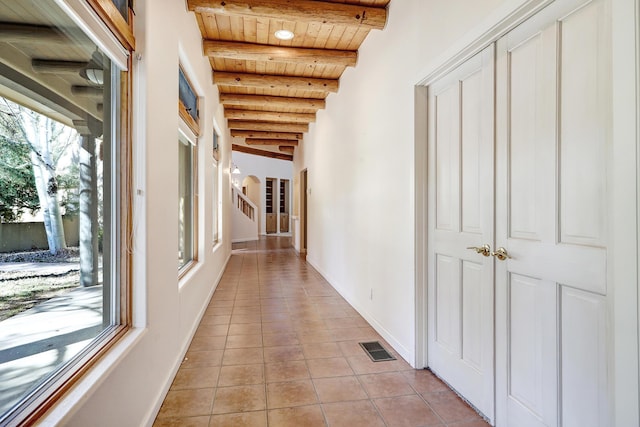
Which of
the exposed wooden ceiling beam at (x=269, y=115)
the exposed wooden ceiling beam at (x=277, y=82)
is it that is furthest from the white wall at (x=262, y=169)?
the exposed wooden ceiling beam at (x=277, y=82)

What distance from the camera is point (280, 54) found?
12.8ft

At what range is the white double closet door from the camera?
51.4 inches

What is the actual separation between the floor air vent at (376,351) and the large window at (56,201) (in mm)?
1881

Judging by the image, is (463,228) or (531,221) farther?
(463,228)

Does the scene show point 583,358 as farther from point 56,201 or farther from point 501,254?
point 56,201

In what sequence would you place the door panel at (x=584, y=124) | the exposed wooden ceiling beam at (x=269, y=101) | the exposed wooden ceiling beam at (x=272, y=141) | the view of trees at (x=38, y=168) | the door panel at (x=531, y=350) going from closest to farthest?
the view of trees at (x=38, y=168)
the door panel at (x=584, y=124)
the door panel at (x=531, y=350)
the exposed wooden ceiling beam at (x=269, y=101)
the exposed wooden ceiling beam at (x=272, y=141)

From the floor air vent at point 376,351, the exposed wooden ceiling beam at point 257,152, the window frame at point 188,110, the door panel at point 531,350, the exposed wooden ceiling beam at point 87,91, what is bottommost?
the floor air vent at point 376,351

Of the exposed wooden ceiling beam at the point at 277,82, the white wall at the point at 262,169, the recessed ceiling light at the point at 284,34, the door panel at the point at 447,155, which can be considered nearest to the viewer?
the door panel at the point at 447,155

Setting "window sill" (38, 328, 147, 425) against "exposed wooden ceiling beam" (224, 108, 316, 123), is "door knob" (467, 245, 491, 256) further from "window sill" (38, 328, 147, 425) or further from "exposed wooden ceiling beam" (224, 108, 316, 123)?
"exposed wooden ceiling beam" (224, 108, 316, 123)

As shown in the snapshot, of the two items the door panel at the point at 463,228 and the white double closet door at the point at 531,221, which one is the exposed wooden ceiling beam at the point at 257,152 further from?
the white double closet door at the point at 531,221

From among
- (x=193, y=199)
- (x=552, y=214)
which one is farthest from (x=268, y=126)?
(x=552, y=214)

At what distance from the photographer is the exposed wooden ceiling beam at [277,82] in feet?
15.2

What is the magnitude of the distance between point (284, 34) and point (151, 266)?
9.57ft

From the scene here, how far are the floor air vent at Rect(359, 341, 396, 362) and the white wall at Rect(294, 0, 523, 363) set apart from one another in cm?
11
